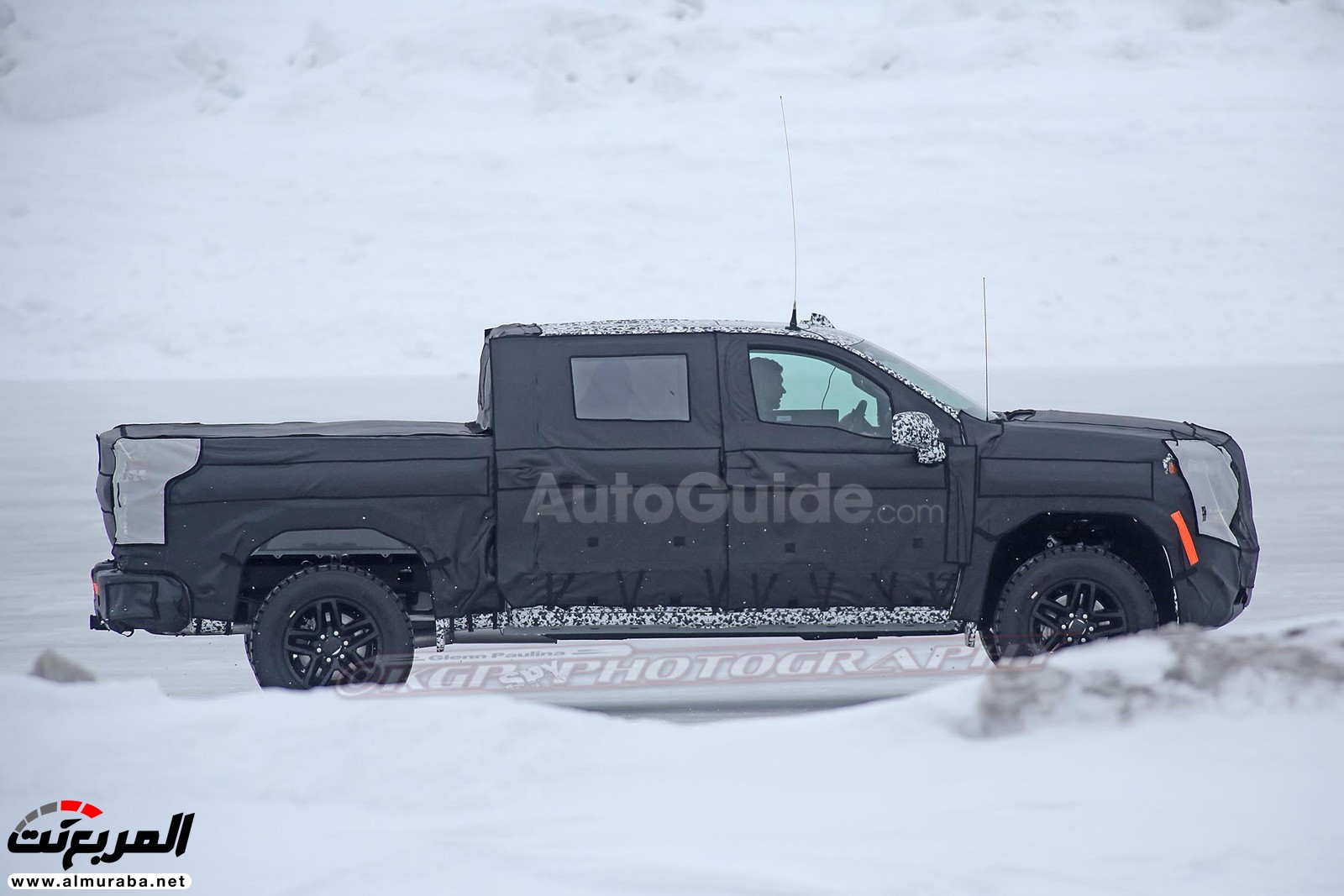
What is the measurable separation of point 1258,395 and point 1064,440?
49.0 feet

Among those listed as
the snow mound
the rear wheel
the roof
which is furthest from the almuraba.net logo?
the roof

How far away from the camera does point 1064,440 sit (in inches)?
250

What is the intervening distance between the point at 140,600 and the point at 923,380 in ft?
11.3

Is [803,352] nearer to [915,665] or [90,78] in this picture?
[915,665]

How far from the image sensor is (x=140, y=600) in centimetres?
611

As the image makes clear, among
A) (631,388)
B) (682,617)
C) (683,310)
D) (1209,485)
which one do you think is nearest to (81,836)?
(682,617)

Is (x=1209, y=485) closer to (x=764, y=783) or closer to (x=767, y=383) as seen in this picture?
(x=767, y=383)

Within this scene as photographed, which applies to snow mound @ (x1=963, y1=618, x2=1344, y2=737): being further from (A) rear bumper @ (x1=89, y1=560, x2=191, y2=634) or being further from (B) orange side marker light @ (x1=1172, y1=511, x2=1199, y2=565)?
(A) rear bumper @ (x1=89, y1=560, x2=191, y2=634)

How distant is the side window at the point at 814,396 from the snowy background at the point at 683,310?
133 centimetres

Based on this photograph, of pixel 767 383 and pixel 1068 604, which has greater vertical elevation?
pixel 767 383

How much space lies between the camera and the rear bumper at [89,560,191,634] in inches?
240

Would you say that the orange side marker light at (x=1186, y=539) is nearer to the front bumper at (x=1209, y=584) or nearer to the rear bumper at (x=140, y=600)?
the front bumper at (x=1209, y=584)

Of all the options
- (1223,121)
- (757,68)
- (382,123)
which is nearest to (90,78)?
(382,123)

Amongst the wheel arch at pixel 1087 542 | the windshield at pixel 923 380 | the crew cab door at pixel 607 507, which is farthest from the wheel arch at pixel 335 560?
the wheel arch at pixel 1087 542
